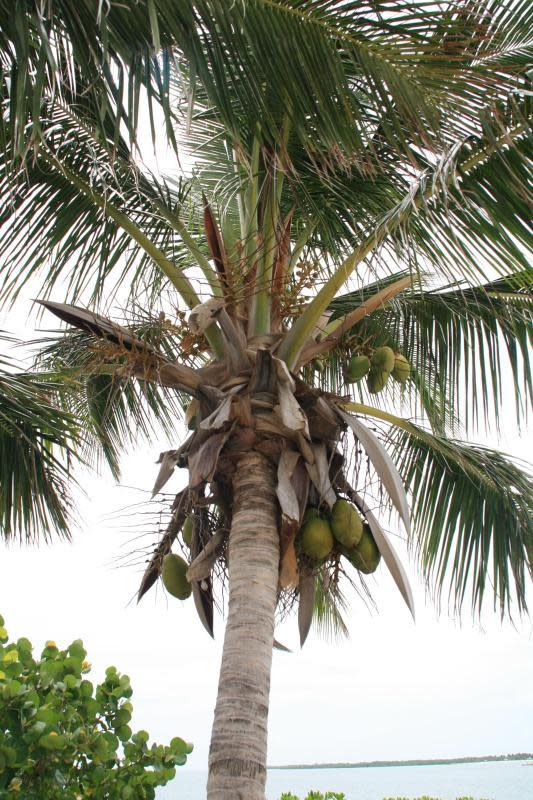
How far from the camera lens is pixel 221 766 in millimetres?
2604

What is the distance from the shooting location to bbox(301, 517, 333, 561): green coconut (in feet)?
10.6

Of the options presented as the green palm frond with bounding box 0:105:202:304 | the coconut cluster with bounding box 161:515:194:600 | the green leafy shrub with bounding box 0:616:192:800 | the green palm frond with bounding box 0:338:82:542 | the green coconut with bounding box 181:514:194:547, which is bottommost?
the green leafy shrub with bounding box 0:616:192:800

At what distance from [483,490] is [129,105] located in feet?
10.2

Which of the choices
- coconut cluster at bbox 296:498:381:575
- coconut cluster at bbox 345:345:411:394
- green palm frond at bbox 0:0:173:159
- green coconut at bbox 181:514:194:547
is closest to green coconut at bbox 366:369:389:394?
coconut cluster at bbox 345:345:411:394

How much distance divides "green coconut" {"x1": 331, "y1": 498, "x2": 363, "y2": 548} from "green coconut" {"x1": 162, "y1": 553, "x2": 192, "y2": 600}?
0.65 meters

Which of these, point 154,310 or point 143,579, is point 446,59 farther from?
point 143,579

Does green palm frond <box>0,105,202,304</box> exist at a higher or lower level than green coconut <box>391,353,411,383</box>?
higher

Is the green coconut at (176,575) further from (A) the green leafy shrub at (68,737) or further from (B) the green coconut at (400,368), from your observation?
(B) the green coconut at (400,368)

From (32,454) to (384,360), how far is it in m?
1.98

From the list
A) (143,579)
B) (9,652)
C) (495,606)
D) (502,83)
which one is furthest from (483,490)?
(9,652)

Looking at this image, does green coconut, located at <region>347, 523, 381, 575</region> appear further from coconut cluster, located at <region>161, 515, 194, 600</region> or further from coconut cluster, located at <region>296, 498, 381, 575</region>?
coconut cluster, located at <region>161, 515, 194, 600</region>

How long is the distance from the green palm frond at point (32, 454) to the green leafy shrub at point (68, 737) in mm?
1087

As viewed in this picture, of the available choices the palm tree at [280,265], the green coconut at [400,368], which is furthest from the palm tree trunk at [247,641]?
the green coconut at [400,368]

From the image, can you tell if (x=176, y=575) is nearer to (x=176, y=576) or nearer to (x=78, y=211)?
(x=176, y=576)
